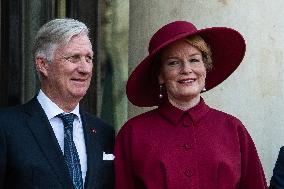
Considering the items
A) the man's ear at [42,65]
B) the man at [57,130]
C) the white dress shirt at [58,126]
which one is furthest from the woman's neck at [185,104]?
the man's ear at [42,65]

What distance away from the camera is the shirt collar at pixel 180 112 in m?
4.12

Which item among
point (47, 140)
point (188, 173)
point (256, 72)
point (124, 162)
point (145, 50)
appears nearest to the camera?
point (47, 140)

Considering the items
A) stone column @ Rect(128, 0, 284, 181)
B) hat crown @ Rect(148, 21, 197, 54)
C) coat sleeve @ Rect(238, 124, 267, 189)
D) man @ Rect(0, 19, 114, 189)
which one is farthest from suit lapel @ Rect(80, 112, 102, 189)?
stone column @ Rect(128, 0, 284, 181)

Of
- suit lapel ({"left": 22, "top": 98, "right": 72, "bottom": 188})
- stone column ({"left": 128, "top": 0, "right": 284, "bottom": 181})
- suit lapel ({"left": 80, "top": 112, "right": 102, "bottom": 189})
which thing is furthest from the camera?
stone column ({"left": 128, "top": 0, "right": 284, "bottom": 181})

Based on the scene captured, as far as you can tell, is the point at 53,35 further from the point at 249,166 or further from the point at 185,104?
the point at 249,166

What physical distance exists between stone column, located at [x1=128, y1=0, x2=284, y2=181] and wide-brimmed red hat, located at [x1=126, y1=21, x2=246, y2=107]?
2.17ft

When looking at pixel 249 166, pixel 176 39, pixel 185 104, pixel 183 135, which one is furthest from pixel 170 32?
pixel 249 166

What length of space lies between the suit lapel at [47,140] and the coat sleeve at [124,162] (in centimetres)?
40

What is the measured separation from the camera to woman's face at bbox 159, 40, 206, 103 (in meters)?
4.02

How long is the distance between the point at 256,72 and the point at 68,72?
161cm

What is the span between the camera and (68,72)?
3857mm

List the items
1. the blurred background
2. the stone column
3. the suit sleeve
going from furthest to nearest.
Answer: the stone column
the blurred background
the suit sleeve

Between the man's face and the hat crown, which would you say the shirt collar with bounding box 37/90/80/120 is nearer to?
the man's face

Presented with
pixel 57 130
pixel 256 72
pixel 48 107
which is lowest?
pixel 57 130
